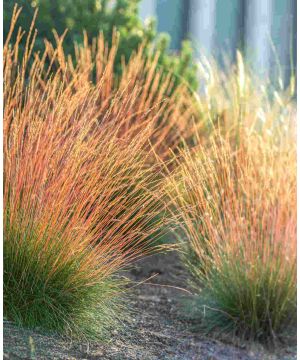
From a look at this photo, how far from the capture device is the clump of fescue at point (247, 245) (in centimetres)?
270

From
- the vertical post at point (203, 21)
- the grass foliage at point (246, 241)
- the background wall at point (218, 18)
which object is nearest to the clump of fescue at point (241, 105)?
the grass foliage at point (246, 241)

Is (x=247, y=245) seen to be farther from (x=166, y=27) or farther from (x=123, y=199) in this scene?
(x=166, y=27)

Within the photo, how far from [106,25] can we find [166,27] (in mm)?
3278

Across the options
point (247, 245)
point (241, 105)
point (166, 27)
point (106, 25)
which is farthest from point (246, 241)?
point (166, 27)

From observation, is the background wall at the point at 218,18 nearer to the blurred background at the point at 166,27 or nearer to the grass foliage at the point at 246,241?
the blurred background at the point at 166,27

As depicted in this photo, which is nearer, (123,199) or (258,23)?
(123,199)

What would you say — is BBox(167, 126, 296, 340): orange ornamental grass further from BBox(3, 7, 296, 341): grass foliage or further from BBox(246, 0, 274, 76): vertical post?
BBox(246, 0, 274, 76): vertical post

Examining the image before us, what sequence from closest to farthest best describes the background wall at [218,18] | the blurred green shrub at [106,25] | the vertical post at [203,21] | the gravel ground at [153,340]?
the gravel ground at [153,340] → the blurred green shrub at [106,25] → the background wall at [218,18] → the vertical post at [203,21]

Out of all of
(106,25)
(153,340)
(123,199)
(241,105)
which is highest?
(106,25)

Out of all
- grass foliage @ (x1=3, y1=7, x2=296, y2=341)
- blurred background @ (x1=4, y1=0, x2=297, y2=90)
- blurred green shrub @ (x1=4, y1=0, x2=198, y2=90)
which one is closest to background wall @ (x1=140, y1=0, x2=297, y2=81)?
blurred background @ (x1=4, y1=0, x2=297, y2=90)

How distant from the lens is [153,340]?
2457 mm

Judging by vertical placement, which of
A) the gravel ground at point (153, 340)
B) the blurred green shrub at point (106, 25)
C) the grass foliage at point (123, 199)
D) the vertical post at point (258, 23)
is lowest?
the gravel ground at point (153, 340)

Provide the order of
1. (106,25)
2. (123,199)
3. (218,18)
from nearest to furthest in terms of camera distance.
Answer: (123,199), (106,25), (218,18)

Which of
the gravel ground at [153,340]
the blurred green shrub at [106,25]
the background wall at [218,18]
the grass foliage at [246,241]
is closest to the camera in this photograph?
the gravel ground at [153,340]
